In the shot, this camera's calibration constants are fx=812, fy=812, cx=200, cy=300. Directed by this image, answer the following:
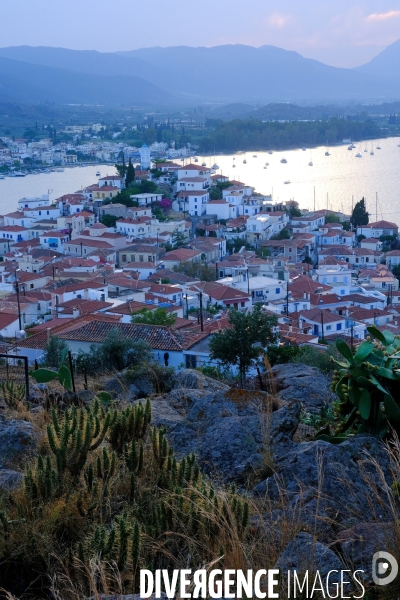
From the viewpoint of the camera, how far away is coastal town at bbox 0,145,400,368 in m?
12.2

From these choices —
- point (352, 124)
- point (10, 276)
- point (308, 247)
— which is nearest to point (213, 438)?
point (10, 276)

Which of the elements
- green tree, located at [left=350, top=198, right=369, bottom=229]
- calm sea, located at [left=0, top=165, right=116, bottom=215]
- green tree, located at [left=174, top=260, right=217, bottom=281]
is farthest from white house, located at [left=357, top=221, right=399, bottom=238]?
calm sea, located at [left=0, top=165, right=116, bottom=215]

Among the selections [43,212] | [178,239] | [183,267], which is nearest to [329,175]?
[43,212]

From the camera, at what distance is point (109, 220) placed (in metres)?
29.4

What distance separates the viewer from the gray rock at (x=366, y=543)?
157 cm

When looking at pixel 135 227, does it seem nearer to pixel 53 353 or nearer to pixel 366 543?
pixel 53 353

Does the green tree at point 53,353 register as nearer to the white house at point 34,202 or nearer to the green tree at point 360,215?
the green tree at point 360,215

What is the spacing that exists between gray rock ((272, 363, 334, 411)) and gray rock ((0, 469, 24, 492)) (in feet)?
4.42

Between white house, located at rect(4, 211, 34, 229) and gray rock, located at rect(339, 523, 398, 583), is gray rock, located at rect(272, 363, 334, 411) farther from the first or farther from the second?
white house, located at rect(4, 211, 34, 229)

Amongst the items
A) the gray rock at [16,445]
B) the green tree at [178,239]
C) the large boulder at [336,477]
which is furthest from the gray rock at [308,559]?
the green tree at [178,239]

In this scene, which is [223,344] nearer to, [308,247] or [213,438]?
[213,438]

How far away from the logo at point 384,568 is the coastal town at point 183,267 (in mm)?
6732

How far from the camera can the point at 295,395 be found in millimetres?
3396

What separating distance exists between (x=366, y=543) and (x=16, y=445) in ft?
4.21
